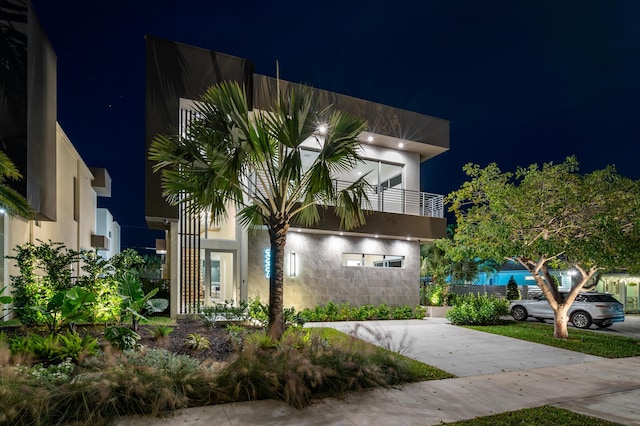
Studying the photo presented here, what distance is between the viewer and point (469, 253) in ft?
40.3

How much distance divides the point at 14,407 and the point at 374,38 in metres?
38.5

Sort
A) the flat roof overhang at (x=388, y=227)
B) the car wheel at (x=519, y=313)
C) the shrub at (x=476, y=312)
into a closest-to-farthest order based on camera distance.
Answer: the shrub at (x=476, y=312)
the flat roof overhang at (x=388, y=227)
the car wheel at (x=519, y=313)

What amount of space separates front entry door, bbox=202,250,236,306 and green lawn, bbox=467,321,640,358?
377 inches

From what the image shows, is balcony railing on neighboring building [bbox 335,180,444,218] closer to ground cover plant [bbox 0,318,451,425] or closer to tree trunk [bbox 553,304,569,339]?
tree trunk [bbox 553,304,569,339]

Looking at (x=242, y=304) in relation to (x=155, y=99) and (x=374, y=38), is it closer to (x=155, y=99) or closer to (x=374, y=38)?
(x=155, y=99)

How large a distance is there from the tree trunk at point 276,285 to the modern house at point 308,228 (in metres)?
3.94

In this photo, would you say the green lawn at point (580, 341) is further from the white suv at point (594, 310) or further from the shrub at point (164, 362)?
the shrub at point (164, 362)

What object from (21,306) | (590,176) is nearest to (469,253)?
(590,176)

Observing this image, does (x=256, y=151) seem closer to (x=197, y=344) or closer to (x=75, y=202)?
(x=197, y=344)

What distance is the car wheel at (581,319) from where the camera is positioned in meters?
14.5

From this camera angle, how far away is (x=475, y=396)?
5.94 metres

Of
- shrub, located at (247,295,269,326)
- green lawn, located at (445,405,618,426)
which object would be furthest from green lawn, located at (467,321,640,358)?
shrub, located at (247,295,269,326)

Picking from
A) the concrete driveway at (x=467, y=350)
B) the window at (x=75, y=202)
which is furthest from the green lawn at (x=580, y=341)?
the window at (x=75, y=202)

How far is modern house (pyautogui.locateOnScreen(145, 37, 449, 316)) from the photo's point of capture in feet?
40.0
